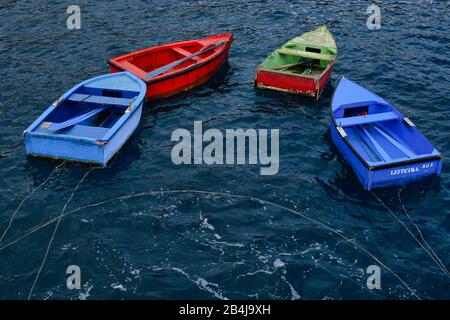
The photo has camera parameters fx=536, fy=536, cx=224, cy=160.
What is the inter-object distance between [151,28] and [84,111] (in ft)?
32.0

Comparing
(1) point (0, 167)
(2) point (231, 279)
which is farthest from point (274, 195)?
(1) point (0, 167)

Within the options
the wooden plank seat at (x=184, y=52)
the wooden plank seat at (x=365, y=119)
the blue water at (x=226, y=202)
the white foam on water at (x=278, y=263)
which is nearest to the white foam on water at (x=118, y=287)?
the blue water at (x=226, y=202)

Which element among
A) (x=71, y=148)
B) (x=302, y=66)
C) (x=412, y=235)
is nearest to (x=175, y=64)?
(x=302, y=66)

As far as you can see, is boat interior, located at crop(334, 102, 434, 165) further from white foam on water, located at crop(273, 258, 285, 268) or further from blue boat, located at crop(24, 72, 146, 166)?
blue boat, located at crop(24, 72, 146, 166)

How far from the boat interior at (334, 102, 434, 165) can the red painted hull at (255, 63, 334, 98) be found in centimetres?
196

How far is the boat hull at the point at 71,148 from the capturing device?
17297 millimetres

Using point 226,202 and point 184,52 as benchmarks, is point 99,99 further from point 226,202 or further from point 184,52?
point 226,202

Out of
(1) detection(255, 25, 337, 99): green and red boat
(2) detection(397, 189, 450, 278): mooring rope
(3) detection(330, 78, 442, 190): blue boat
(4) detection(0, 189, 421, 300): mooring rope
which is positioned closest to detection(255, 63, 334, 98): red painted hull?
(1) detection(255, 25, 337, 99): green and red boat

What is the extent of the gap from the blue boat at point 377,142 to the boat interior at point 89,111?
7.88 metres

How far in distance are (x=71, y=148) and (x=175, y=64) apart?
6.98 metres

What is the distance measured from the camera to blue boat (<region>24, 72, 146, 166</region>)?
17.5m

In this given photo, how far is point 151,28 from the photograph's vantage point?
94.3 feet
